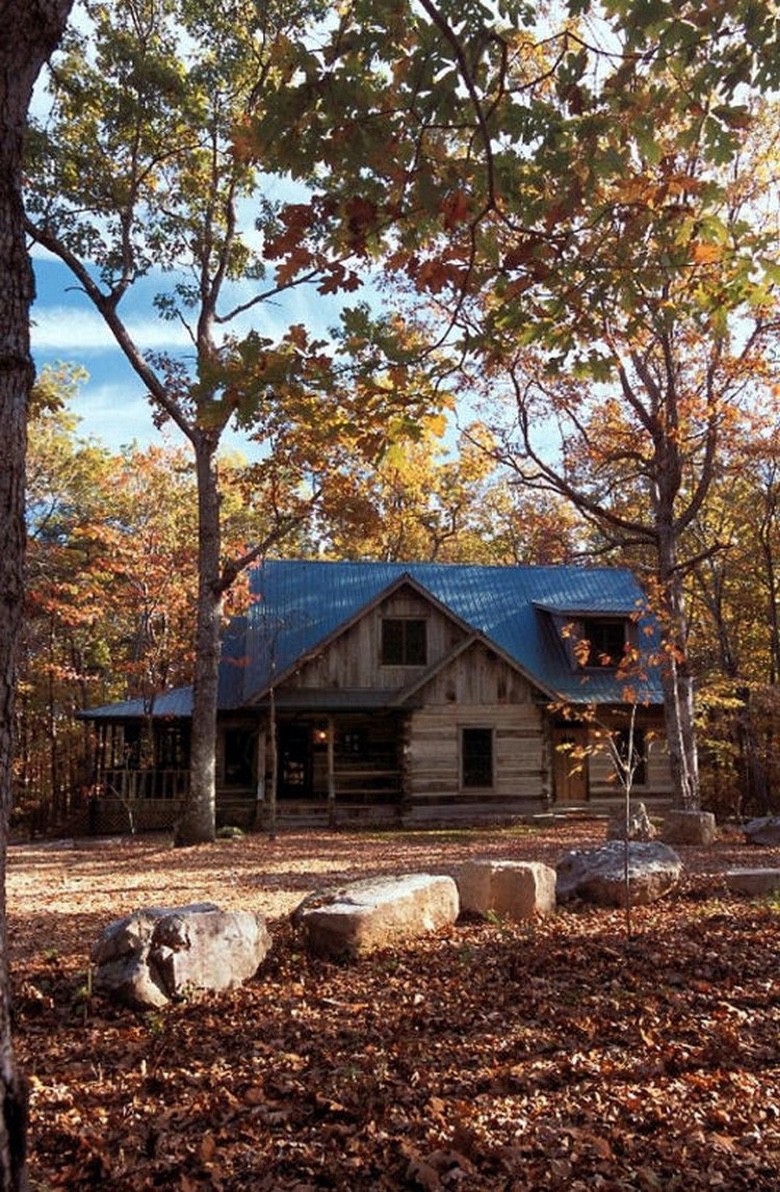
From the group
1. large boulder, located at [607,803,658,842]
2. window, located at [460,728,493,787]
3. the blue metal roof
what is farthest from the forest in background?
large boulder, located at [607,803,658,842]

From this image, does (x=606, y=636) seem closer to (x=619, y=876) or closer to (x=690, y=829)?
(x=690, y=829)

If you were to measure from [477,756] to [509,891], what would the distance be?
16.5 m

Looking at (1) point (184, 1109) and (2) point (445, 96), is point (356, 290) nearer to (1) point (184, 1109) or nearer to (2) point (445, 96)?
(2) point (445, 96)

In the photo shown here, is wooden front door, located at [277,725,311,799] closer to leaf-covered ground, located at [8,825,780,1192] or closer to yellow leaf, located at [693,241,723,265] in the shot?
leaf-covered ground, located at [8,825,780,1192]

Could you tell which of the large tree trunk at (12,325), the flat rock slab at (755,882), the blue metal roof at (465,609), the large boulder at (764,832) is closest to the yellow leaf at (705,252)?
the large tree trunk at (12,325)

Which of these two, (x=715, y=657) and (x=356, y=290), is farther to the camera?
(x=715, y=657)

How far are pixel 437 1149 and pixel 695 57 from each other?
5.69m

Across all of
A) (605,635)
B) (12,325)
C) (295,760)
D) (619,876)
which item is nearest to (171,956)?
(12,325)

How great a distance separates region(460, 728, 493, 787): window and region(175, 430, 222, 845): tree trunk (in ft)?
30.5

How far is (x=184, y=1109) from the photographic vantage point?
14.4ft

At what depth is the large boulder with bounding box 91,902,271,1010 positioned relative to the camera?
5957mm

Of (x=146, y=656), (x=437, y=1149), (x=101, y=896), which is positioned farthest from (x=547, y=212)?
(x=146, y=656)

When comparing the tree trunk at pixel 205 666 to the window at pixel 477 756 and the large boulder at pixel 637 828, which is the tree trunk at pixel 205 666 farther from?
the window at pixel 477 756

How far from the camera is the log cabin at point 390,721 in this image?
23.8 m
